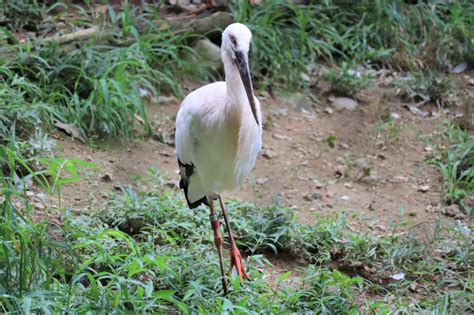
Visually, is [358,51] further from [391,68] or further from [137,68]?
[137,68]

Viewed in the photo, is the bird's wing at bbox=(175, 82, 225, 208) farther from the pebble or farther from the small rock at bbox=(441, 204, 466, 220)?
the small rock at bbox=(441, 204, 466, 220)

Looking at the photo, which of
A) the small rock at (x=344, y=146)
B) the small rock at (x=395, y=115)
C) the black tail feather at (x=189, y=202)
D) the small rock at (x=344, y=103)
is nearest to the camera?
the black tail feather at (x=189, y=202)

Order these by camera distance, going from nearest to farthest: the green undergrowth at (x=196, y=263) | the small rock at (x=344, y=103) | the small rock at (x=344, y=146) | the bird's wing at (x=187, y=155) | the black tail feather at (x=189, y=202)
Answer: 1. the green undergrowth at (x=196, y=263)
2. the bird's wing at (x=187, y=155)
3. the black tail feather at (x=189, y=202)
4. the small rock at (x=344, y=146)
5. the small rock at (x=344, y=103)

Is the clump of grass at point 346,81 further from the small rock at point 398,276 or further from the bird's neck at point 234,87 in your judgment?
the bird's neck at point 234,87

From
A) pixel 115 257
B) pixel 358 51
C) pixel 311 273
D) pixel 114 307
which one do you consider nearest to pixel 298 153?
pixel 358 51

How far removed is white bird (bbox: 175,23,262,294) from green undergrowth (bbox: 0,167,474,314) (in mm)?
255

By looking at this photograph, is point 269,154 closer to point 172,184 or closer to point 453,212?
point 172,184

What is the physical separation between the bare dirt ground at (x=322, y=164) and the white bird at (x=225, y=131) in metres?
0.81

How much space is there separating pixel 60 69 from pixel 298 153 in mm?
1967

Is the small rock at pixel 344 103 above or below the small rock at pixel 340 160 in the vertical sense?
above

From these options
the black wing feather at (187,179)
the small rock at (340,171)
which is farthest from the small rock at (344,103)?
the black wing feather at (187,179)

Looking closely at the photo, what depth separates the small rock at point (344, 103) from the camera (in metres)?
7.27

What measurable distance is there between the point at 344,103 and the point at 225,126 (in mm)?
2963

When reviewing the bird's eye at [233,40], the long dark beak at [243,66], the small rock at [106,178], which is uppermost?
the bird's eye at [233,40]
